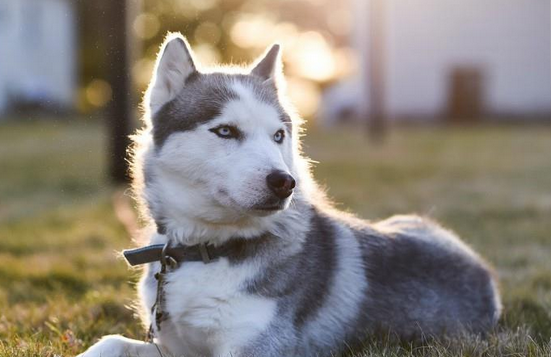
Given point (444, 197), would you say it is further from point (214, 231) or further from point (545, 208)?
point (214, 231)

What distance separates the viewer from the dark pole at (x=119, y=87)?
10.3 meters

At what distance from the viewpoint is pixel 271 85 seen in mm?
3789

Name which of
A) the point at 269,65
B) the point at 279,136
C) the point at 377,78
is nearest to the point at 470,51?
the point at 377,78

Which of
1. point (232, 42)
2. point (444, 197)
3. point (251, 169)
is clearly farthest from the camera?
point (232, 42)

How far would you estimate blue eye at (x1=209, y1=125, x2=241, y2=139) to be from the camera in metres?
3.32

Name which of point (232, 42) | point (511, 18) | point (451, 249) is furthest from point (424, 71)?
point (451, 249)

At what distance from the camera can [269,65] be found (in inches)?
153

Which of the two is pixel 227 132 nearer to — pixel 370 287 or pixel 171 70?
pixel 171 70

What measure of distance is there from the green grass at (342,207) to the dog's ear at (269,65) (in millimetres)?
823

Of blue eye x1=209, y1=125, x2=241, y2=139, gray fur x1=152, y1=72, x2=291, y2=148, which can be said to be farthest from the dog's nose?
gray fur x1=152, y1=72, x2=291, y2=148

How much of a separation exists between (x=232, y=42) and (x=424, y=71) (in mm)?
11131

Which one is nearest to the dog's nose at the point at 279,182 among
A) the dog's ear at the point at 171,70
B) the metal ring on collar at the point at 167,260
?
the metal ring on collar at the point at 167,260

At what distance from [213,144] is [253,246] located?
0.48 metres

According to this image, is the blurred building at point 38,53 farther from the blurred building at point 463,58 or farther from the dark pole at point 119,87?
the dark pole at point 119,87
